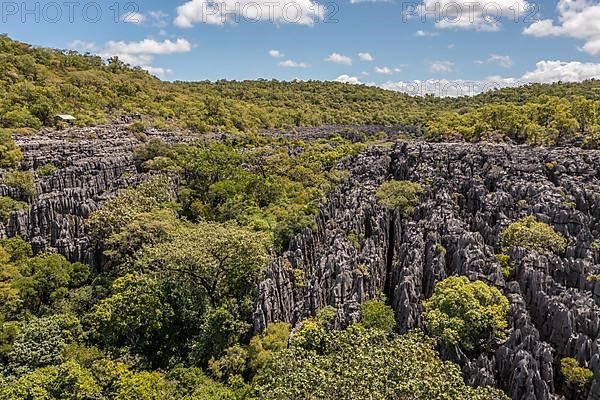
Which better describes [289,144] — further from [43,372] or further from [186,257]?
[43,372]

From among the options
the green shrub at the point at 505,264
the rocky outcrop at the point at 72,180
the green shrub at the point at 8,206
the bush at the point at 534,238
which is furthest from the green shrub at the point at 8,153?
the bush at the point at 534,238

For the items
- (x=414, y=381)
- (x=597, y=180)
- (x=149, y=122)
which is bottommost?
(x=414, y=381)

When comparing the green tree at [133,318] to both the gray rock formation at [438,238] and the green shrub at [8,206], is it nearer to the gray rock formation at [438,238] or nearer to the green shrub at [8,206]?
the gray rock formation at [438,238]

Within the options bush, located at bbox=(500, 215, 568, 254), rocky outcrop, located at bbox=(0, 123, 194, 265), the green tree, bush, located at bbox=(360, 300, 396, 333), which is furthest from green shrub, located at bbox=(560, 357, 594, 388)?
rocky outcrop, located at bbox=(0, 123, 194, 265)

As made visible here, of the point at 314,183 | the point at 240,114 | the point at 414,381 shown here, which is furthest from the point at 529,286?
the point at 240,114

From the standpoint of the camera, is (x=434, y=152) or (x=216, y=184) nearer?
(x=216, y=184)

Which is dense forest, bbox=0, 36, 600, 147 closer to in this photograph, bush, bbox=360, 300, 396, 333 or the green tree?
the green tree
